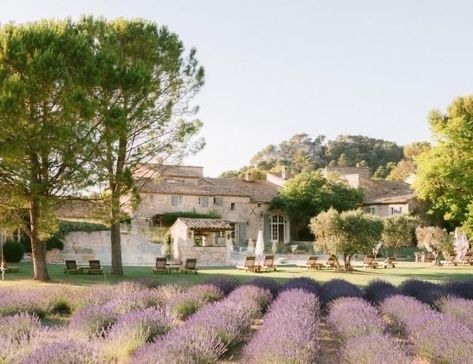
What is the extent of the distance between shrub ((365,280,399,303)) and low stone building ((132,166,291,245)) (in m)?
29.9

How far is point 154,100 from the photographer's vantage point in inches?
942

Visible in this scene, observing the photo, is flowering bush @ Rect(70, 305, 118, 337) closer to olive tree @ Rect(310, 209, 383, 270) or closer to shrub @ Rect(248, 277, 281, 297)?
shrub @ Rect(248, 277, 281, 297)

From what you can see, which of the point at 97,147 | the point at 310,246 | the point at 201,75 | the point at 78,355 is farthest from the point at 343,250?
the point at 78,355

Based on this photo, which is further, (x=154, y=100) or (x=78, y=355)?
(x=154, y=100)

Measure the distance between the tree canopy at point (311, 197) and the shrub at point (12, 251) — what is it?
22.6 metres

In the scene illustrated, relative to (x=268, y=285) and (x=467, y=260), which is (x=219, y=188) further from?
(x=268, y=285)

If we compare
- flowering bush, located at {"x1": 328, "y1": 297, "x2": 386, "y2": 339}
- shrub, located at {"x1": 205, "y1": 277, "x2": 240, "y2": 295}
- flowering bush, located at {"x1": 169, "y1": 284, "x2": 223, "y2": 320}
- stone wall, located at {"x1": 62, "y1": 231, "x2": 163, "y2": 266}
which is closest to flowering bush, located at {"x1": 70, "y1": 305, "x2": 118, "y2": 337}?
flowering bush, located at {"x1": 169, "y1": 284, "x2": 223, "y2": 320}

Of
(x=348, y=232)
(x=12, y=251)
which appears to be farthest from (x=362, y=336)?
(x=12, y=251)

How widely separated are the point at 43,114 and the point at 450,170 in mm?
17224

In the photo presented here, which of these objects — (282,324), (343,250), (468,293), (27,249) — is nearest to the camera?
(282,324)

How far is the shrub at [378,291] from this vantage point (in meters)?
12.7

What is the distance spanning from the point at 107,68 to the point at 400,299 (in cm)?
1282

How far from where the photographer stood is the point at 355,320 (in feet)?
27.7

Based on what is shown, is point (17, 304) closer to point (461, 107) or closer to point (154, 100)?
point (154, 100)
